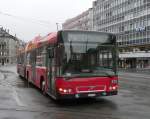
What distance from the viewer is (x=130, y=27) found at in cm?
7806

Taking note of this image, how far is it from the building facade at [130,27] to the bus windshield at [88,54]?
190 ft

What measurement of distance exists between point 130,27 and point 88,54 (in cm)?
6682

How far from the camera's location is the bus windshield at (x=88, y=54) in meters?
12.4

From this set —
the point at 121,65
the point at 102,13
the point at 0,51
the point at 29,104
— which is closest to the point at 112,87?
the point at 29,104

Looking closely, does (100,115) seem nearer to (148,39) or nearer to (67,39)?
(67,39)

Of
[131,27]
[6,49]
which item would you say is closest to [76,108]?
[131,27]

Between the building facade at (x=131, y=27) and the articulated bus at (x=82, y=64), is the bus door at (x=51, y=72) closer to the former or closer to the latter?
the articulated bus at (x=82, y=64)

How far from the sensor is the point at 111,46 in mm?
13180

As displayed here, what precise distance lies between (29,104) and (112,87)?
3157 millimetres

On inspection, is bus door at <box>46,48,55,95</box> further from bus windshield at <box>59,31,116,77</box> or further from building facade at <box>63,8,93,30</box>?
building facade at <box>63,8,93,30</box>

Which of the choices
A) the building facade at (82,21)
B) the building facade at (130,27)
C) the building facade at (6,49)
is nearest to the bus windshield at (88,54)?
the building facade at (130,27)

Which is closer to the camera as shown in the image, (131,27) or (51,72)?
(51,72)

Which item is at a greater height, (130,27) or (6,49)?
(130,27)

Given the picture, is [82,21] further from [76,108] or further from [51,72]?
[76,108]
